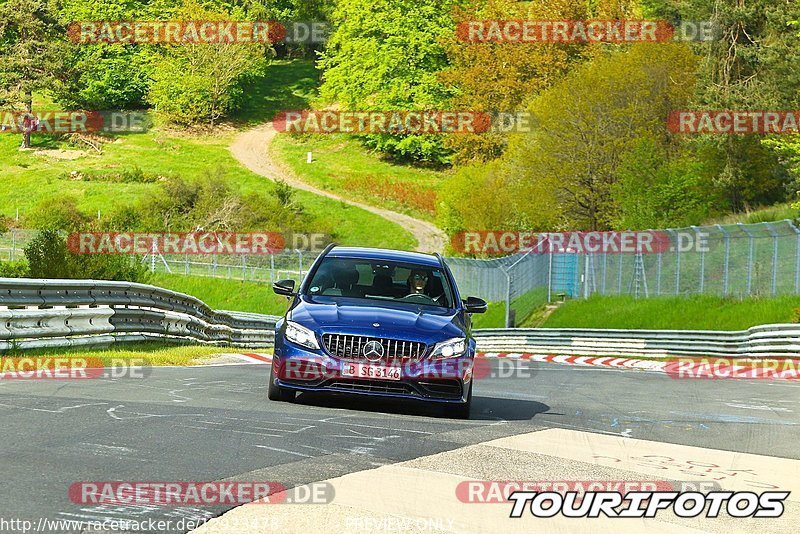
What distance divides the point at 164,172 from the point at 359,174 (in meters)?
13.7

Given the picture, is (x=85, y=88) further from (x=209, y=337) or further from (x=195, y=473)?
(x=195, y=473)

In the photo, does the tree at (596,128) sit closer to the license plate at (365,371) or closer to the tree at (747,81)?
the tree at (747,81)

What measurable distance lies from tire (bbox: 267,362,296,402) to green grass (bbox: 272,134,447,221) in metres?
74.8

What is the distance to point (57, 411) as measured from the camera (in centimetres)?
1075

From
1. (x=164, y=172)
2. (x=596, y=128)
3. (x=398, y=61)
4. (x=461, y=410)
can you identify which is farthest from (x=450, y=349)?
(x=398, y=61)

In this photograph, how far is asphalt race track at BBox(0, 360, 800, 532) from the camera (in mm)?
7809

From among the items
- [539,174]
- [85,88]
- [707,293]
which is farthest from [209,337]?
[85,88]

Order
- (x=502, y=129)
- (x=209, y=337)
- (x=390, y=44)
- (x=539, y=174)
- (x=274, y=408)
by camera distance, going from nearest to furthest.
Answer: (x=274, y=408) → (x=209, y=337) → (x=539, y=174) → (x=502, y=129) → (x=390, y=44)

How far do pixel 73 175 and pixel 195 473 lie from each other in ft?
279

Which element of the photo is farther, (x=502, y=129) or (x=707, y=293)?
(x=502, y=129)

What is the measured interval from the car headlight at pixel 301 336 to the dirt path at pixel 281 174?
204ft
